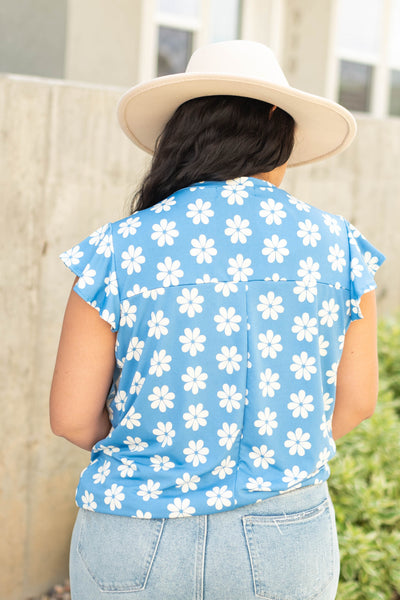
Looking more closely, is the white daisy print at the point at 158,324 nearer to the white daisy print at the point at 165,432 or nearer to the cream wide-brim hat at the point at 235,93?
the white daisy print at the point at 165,432

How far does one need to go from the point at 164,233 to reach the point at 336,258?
38cm

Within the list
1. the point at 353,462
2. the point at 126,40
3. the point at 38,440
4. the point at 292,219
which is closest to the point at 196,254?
the point at 292,219

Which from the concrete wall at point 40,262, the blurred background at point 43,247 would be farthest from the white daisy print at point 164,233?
the concrete wall at point 40,262

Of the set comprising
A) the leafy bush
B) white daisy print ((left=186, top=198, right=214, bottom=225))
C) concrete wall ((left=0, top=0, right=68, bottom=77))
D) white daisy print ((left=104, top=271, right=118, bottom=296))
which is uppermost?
concrete wall ((left=0, top=0, right=68, bottom=77))

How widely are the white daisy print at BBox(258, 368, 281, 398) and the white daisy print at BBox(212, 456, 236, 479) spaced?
149 millimetres

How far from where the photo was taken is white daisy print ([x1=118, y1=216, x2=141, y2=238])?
54.1 inches

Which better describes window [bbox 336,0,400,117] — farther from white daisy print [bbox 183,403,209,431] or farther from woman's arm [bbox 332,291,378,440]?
white daisy print [bbox 183,403,209,431]

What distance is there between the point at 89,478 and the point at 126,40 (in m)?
4.76

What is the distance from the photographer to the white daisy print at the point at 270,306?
54.7 inches

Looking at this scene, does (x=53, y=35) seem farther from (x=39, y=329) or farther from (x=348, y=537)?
(x=348, y=537)

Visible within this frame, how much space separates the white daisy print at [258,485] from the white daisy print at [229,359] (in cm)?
22

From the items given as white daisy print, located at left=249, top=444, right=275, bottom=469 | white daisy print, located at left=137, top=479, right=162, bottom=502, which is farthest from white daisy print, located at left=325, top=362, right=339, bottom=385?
white daisy print, located at left=137, top=479, right=162, bottom=502

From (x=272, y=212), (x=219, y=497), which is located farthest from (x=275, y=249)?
(x=219, y=497)

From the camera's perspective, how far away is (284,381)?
143 centimetres
